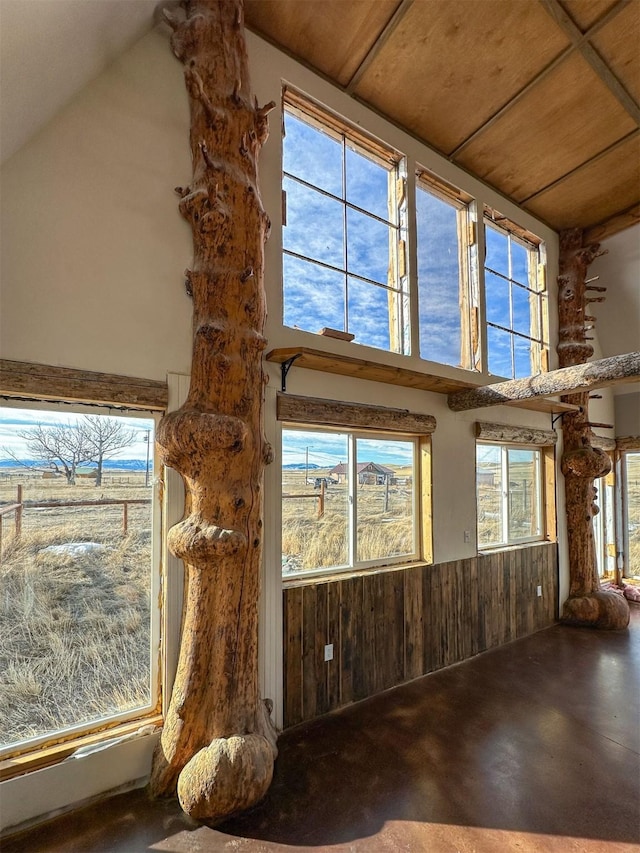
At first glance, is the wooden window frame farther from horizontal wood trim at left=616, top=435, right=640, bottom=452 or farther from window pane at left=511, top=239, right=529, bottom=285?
horizontal wood trim at left=616, top=435, right=640, bottom=452

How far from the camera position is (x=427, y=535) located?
3.57 m

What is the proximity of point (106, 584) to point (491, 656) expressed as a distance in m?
3.49

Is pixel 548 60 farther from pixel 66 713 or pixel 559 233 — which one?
pixel 66 713

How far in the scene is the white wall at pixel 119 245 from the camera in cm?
199

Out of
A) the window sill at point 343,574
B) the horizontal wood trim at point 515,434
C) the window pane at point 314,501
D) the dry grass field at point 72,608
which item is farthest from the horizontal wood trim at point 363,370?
→ the window sill at point 343,574

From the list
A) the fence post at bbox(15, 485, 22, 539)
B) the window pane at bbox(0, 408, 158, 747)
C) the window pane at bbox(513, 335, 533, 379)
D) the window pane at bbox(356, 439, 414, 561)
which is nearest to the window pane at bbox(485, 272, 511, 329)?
the window pane at bbox(513, 335, 533, 379)

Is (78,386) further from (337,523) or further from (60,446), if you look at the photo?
(337,523)

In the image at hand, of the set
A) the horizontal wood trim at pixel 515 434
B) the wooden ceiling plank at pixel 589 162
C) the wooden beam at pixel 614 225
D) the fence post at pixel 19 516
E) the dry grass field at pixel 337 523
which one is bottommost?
the dry grass field at pixel 337 523

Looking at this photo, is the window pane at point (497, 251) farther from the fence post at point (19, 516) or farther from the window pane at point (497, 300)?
Result: the fence post at point (19, 516)

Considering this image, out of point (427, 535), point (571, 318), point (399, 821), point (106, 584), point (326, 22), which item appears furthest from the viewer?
point (571, 318)

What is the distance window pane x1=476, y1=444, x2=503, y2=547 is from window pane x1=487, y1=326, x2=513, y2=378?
86cm

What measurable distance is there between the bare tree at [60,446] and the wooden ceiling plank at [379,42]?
3.42 m

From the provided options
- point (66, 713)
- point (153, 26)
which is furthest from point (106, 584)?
point (153, 26)

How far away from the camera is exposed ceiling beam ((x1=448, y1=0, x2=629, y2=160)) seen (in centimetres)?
282
